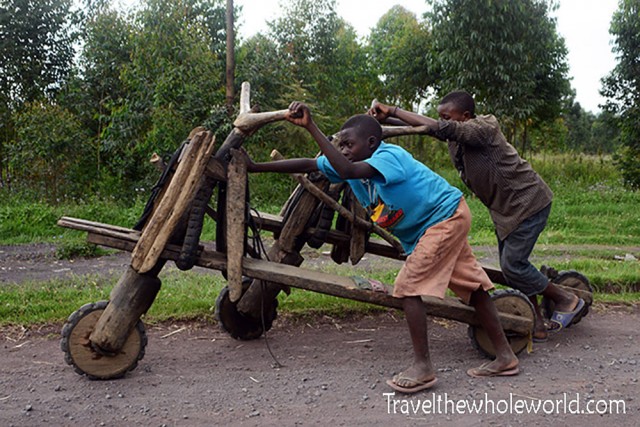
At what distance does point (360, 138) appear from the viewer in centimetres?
353

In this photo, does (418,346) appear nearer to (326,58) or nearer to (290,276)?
(290,276)

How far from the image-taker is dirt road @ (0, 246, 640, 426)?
10.3ft

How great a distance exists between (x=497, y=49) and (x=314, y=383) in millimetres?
13844

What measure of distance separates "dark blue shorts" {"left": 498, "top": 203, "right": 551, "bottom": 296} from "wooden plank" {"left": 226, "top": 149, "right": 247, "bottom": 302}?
1.77 metres

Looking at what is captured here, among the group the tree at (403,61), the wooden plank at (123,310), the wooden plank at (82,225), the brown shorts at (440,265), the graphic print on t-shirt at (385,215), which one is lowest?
the wooden plank at (123,310)

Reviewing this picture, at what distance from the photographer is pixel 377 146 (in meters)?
3.59

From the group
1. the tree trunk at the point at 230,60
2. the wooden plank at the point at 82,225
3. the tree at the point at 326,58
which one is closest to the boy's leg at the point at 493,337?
the wooden plank at the point at 82,225

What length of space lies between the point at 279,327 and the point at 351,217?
113cm

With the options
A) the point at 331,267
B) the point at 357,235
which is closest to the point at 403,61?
the point at 331,267

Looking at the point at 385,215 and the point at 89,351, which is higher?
the point at 385,215

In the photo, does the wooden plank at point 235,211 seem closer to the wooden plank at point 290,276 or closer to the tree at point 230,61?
A: the wooden plank at point 290,276

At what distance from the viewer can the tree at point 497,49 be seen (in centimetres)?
1573

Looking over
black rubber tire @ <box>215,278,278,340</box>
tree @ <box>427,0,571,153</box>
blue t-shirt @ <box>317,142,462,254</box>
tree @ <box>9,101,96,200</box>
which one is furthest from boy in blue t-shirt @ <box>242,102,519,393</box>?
tree @ <box>427,0,571,153</box>

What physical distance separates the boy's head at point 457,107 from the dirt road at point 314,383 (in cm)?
149
